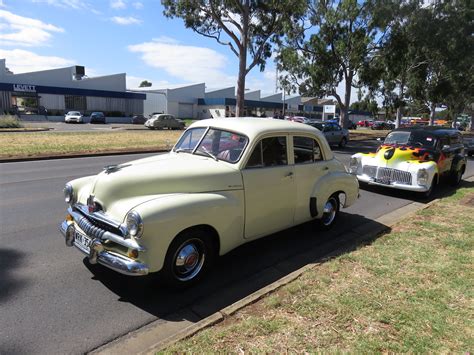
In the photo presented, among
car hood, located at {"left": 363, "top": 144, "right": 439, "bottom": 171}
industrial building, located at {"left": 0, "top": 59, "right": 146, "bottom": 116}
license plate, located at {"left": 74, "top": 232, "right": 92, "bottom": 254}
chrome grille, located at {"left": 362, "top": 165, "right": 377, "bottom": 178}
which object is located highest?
industrial building, located at {"left": 0, "top": 59, "right": 146, "bottom": 116}

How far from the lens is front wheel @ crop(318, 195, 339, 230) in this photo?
19.6 ft

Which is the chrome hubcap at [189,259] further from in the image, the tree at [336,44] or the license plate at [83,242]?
the tree at [336,44]

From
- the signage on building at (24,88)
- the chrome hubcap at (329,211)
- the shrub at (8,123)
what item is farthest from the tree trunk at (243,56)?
the signage on building at (24,88)

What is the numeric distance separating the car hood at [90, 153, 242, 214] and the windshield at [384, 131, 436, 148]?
7.61m

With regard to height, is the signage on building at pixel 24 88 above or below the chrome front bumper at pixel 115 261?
above

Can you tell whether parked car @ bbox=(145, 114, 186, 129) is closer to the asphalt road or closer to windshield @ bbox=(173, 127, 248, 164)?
the asphalt road

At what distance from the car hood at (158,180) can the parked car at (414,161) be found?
20.3 feet

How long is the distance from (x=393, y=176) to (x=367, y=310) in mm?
6433

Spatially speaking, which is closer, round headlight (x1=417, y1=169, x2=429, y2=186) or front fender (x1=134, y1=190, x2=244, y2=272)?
front fender (x1=134, y1=190, x2=244, y2=272)

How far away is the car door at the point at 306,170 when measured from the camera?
5.24 m

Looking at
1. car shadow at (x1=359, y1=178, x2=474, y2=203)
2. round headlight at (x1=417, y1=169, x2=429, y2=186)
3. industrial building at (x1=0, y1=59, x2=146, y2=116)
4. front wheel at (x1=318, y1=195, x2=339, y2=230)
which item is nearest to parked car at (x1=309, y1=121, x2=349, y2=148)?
car shadow at (x1=359, y1=178, x2=474, y2=203)

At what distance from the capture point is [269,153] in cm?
484

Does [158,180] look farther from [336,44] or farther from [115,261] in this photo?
[336,44]

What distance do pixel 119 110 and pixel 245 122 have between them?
192 feet
